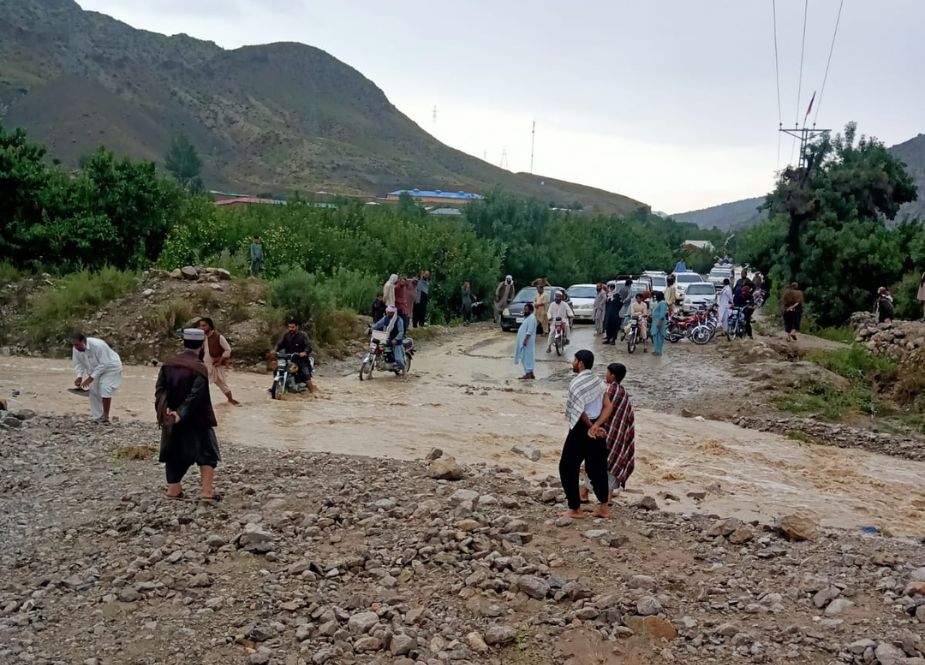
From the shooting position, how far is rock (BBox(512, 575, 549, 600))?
5.66 m

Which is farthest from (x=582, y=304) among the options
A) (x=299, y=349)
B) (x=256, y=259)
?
(x=299, y=349)

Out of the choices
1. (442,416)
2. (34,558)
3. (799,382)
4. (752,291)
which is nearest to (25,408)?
(442,416)

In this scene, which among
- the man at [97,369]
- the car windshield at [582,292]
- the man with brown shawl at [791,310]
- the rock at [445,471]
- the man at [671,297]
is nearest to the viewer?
the rock at [445,471]

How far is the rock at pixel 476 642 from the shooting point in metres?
5.15

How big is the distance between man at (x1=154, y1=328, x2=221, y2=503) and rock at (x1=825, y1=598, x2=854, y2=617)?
4.79 meters

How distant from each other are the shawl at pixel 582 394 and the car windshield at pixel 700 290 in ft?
76.7

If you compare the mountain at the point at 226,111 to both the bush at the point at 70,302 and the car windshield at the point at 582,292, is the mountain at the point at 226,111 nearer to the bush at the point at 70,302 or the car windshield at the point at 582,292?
the car windshield at the point at 582,292

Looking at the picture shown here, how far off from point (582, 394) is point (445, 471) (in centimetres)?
198

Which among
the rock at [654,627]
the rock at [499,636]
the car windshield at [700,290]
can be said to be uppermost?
the car windshield at [700,290]

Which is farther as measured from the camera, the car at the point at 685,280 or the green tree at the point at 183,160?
the green tree at the point at 183,160

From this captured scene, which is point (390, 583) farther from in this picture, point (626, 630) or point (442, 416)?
point (442, 416)

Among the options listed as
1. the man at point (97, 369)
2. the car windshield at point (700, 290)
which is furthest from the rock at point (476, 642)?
the car windshield at point (700, 290)

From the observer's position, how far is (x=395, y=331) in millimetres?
16500

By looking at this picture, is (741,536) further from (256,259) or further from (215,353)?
(256,259)
